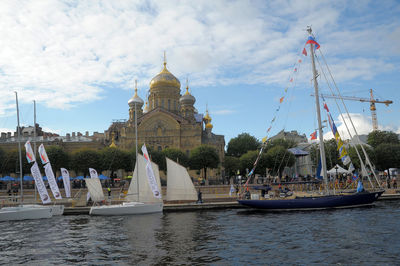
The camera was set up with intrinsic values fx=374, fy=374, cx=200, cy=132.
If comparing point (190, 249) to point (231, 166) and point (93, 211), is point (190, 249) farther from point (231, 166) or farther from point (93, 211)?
point (231, 166)

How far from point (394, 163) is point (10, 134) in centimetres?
8215

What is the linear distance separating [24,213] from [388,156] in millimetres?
55717

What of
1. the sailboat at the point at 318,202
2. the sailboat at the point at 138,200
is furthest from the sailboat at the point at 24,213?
the sailboat at the point at 318,202

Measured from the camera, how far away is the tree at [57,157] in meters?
60.0

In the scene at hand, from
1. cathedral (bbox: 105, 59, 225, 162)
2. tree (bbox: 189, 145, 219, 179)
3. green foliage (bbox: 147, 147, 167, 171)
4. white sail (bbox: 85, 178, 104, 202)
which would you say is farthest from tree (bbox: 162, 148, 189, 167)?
white sail (bbox: 85, 178, 104, 202)

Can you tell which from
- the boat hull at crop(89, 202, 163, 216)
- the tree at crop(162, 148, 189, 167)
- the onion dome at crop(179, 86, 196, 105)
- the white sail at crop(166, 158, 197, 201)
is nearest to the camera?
the boat hull at crop(89, 202, 163, 216)

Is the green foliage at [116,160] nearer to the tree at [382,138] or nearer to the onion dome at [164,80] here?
the onion dome at [164,80]

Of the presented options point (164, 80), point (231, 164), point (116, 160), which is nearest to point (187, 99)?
point (164, 80)

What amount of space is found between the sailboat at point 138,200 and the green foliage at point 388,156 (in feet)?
144

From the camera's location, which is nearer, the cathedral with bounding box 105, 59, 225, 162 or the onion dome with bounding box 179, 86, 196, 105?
the cathedral with bounding box 105, 59, 225, 162

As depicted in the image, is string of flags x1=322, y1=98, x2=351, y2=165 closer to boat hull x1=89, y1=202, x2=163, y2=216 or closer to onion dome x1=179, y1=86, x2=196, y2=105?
boat hull x1=89, y1=202, x2=163, y2=216

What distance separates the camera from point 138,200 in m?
34.5

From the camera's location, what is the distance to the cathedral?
72875mm

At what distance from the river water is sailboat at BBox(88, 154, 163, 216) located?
80.3 inches
